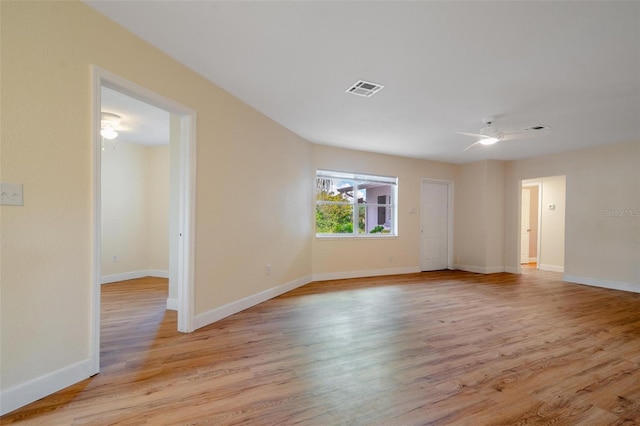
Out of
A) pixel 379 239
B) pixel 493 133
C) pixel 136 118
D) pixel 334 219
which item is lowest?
pixel 379 239

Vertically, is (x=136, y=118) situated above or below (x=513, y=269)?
above

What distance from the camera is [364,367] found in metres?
2.29

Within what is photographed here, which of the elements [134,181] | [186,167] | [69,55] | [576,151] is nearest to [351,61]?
[186,167]

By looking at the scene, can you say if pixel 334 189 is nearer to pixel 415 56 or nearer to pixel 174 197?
pixel 174 197

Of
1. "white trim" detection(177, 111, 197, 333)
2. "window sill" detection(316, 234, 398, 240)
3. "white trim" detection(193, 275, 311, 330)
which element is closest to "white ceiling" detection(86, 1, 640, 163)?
"white trim" detection(177, 111, 197, 333)

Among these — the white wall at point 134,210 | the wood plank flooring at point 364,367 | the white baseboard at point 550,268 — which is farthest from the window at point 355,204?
the white baseboard at point 550,268

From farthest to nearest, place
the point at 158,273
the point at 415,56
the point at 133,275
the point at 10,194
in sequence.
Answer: the point at 158,273, the point at 133,275, the point at 415,56, the point at 10,194

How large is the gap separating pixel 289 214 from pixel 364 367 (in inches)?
110

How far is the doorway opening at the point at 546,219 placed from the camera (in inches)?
281

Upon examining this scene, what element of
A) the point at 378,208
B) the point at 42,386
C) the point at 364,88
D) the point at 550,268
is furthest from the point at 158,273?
the point at 550,268

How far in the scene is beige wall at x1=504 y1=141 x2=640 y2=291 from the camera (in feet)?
16.4

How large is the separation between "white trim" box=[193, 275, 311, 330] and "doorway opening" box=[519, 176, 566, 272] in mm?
5827

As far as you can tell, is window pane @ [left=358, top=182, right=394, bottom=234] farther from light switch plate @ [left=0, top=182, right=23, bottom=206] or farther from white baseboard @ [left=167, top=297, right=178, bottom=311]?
light switch plate @ [left=0, top=182, right=23, bottom=206]

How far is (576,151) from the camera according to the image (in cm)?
568
